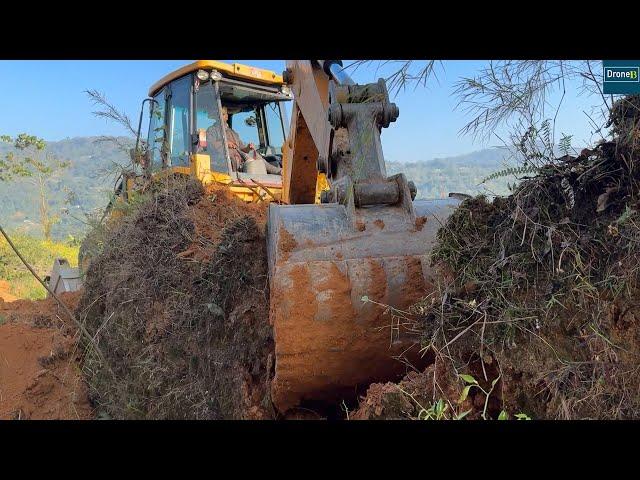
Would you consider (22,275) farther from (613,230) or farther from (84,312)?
(613,230)

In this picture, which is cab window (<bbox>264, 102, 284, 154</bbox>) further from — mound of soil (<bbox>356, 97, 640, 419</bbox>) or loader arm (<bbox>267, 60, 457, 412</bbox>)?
mound of soil (<bbox>356, 97, 640, 419</bbox>)

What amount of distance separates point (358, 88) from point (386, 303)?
1510 mm

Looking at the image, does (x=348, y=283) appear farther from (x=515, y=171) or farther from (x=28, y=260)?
(x=28, y=260)

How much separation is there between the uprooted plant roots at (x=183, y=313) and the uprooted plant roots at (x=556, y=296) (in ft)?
4.71

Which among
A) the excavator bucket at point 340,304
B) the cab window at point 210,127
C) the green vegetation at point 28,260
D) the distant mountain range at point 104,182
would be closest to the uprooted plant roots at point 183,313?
the excavator bucket at point 340,304

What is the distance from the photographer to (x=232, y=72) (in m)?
8.14

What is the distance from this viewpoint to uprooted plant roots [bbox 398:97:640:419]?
6.37 feet

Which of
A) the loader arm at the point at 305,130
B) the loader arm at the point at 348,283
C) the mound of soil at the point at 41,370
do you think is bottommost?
the mound of soil at the point at 41,370

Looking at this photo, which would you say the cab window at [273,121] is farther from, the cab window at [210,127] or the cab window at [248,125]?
the cab window at [210,127]

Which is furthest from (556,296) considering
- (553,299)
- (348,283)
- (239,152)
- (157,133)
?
(157,133)

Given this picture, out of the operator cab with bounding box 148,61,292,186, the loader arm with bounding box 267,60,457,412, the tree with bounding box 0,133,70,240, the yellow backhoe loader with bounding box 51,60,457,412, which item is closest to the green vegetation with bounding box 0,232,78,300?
the tree with bounding box 0,133,70,240

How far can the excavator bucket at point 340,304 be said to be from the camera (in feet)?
9.54

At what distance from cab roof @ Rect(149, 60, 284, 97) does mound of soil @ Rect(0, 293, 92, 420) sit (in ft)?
11.4
